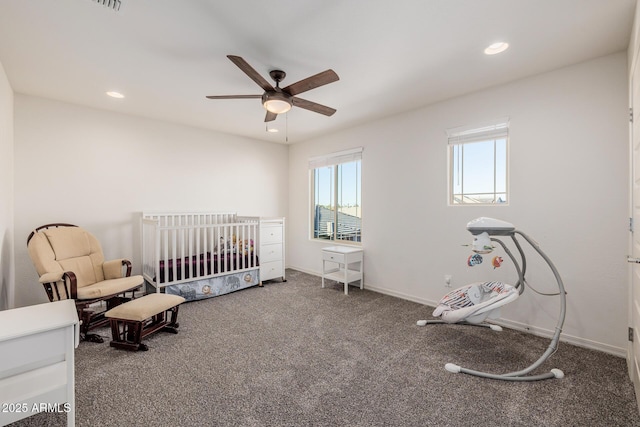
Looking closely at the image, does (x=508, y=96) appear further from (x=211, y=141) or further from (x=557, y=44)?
(x=211, y=141)

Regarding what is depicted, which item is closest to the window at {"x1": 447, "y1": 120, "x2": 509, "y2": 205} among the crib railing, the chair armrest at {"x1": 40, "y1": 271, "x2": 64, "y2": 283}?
the crib railing

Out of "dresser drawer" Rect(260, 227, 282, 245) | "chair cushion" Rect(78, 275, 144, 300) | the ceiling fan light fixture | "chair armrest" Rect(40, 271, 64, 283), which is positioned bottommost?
"chair cushion" Rect(78, 275, 144, 300)

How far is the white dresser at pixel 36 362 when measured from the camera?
123 centimetres

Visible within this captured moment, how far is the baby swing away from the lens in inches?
78.9

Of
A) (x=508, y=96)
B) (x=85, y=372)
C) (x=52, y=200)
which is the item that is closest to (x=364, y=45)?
(x=508, y=96)

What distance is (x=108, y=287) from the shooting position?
9.13 feet

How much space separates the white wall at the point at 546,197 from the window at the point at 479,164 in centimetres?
9

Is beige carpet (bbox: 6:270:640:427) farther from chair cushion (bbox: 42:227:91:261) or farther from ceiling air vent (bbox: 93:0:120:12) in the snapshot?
ceiling air vent (bbox: 93:0:120:12)

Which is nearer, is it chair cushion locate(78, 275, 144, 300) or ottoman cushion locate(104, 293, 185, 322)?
ottoman cushion locate(104, 293, 185, 322)

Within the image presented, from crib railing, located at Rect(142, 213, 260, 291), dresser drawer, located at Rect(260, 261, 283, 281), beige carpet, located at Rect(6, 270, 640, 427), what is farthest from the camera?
dresser drawer, located at Rect(260, 261, 283, 281)

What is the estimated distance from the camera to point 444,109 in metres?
3.35

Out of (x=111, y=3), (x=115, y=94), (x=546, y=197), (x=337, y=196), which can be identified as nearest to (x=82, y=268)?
(x=115, y=94)

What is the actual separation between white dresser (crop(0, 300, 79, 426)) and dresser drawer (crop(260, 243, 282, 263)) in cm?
300

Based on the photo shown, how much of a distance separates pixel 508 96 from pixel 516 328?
2.32 metres
